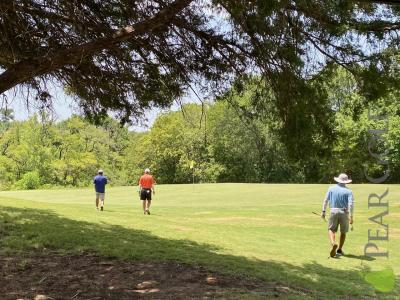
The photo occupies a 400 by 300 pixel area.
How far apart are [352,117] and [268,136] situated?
1.14m

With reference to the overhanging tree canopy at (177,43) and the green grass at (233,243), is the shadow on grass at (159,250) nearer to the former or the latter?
the green grass at (233,243)

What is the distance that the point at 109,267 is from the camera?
752 cm

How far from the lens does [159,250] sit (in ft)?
29.8

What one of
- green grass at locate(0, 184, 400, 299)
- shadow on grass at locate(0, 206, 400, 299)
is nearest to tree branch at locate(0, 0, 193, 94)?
green grass at locate(0, 184, 400, 299)

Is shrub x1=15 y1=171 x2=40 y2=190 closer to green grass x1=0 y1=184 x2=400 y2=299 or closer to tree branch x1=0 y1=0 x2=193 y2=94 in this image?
green grass x1=0 y1=184 x2=400 y2=299

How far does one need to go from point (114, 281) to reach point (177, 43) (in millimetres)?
→ 3493

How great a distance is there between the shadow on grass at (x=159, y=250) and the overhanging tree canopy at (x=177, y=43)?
2.82 m

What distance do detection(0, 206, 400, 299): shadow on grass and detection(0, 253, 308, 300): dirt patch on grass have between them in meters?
0.48

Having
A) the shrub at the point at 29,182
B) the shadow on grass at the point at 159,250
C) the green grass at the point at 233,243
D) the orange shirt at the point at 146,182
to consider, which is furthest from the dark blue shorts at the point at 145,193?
the shrub at the point at 29,182

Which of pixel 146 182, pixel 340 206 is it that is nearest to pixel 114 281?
pixel 340 206

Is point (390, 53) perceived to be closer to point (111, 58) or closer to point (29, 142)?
point (111, 58)

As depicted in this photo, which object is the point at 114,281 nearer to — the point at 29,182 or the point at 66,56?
the point at 66,56

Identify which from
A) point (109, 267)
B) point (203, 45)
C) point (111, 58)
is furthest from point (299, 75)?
point (109, 267)

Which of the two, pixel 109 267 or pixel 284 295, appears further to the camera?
pixel 109 267
